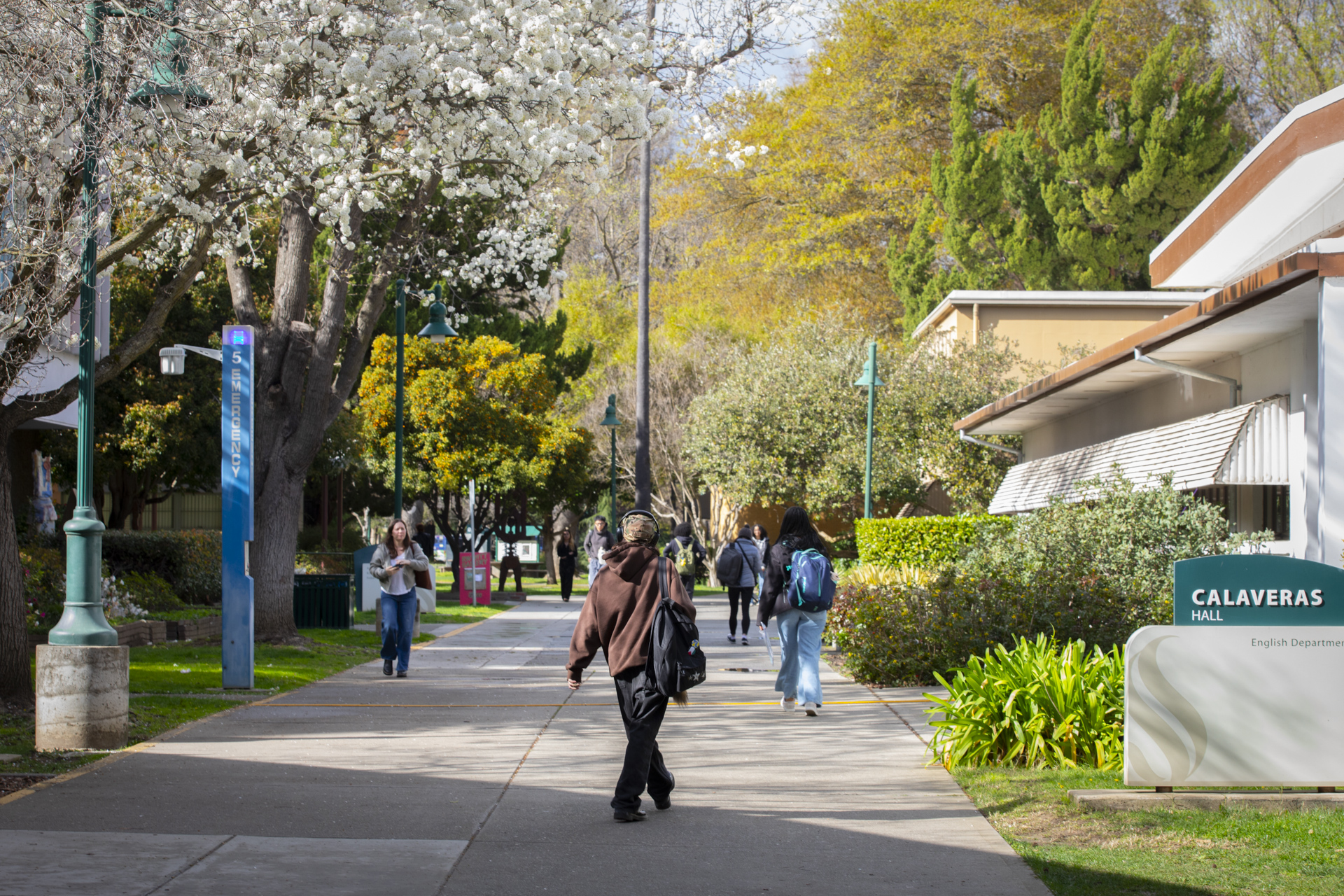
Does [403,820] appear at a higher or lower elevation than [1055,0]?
lower

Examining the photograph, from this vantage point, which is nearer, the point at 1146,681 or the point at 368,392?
the point at 1146,681

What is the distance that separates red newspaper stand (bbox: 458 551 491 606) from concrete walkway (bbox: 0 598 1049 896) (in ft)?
49.8

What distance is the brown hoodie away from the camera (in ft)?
22.3

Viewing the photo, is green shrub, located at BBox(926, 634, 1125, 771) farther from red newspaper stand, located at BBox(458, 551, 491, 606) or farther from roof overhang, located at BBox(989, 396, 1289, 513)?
red newspaper stand, located at BBox(458, 551, 491, 606)

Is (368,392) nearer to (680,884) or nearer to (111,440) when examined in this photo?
(111,440)

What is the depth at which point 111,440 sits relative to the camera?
22828 millimetres


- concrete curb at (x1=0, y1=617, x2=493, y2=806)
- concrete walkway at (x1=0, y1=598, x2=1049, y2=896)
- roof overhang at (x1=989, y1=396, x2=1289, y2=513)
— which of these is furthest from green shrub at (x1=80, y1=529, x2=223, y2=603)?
roof overhang at (x1=989, y1=396, x2=1289, y2=513)

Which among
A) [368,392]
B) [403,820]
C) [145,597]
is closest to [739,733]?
[403,820]

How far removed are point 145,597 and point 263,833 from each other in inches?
487

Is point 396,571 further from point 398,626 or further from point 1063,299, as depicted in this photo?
point 1063,299

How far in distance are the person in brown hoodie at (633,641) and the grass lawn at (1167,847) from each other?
178 centimetres

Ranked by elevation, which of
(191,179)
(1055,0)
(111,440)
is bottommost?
(111,440)

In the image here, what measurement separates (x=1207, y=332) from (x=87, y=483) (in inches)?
356

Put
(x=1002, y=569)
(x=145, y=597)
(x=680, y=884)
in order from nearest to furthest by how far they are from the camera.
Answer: (x=680, y=884)
(x=1002, y=569)
(x=145, y=597)
